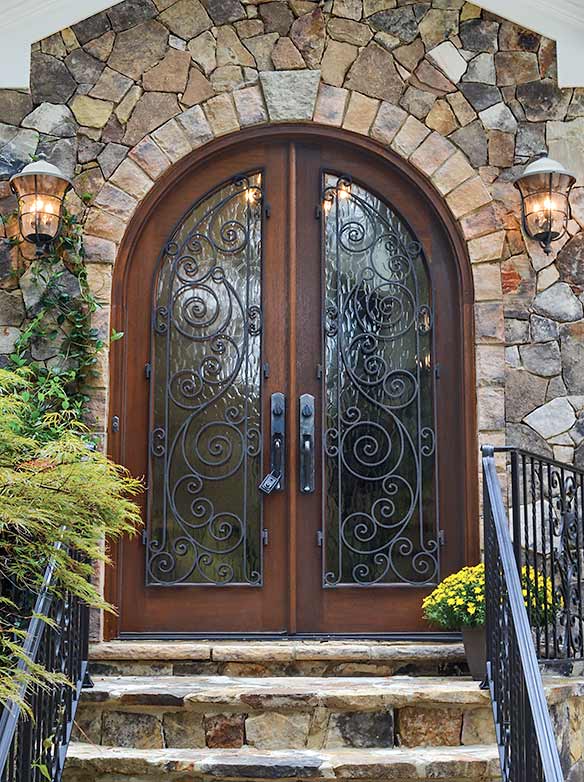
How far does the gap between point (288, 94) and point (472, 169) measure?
96 centimetres

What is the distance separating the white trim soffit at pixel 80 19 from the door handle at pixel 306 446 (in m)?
2.02

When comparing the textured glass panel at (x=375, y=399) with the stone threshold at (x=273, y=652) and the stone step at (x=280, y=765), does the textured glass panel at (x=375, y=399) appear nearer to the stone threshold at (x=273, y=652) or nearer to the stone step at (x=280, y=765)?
the stone threshold at (x=273, y=652)

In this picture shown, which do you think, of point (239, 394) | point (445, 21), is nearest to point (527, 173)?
point (445, 21)

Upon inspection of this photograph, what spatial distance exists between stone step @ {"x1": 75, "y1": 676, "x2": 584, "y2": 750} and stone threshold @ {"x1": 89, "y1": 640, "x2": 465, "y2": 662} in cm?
50

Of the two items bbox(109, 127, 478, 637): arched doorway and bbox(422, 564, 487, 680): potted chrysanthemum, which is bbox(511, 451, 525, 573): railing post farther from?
bbox(109, 127, 478, 637): arched doorway

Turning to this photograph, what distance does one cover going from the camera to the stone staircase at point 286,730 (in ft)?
11.9

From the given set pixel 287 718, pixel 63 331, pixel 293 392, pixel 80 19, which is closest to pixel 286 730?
pixel 287 718

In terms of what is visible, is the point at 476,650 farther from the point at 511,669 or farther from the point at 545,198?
the point at 545,198

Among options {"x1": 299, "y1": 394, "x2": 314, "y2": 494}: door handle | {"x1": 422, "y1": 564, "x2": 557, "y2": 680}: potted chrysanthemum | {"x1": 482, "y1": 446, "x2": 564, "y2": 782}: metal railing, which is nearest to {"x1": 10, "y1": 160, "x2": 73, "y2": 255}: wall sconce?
{"x1": 299, "y1": 394, "x2": 314, "y2": 494}: door handle

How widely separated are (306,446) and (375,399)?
41cm

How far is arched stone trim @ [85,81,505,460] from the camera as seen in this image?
4941 mm

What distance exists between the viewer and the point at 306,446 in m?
4.91

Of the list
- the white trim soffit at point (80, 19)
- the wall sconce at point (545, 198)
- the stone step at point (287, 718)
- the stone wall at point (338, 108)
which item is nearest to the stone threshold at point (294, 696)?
the stone step at point (287, 718)

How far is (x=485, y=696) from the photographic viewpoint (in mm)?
3879
